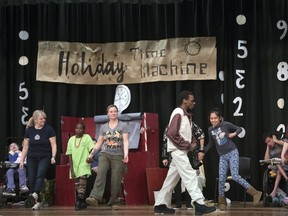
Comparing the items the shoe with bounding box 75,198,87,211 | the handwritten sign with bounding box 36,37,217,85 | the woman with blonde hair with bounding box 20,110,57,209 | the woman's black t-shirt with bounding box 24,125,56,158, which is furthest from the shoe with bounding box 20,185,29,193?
the handwritten sign with bounding box 36,37,217,85

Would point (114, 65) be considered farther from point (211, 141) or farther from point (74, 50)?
point (211, 141)

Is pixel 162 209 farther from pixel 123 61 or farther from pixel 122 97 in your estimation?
pixel 123 61

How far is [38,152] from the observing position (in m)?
11.4

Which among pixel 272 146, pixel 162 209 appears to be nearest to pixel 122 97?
pixel 272 146

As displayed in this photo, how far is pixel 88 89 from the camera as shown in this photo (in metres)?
14.5

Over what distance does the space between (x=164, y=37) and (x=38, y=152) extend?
431 centimetres

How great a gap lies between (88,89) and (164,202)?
5.71 meters

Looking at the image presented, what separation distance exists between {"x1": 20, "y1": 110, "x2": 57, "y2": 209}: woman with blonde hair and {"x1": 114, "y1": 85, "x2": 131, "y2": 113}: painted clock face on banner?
9.50 feet

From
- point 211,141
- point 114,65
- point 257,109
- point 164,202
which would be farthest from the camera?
point 114,65

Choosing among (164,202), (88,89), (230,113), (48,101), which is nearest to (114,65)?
(88,89)

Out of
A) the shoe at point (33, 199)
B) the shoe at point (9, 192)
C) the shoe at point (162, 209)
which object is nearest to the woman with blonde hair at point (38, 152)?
the shoe at point (33, 199)

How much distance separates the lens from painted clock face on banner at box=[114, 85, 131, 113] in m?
14.1

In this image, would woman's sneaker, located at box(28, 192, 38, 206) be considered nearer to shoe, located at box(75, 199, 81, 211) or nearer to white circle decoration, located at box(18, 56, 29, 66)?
shoe, located at box(75, 199, 81, 211)

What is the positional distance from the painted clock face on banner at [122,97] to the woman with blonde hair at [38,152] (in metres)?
2.90
